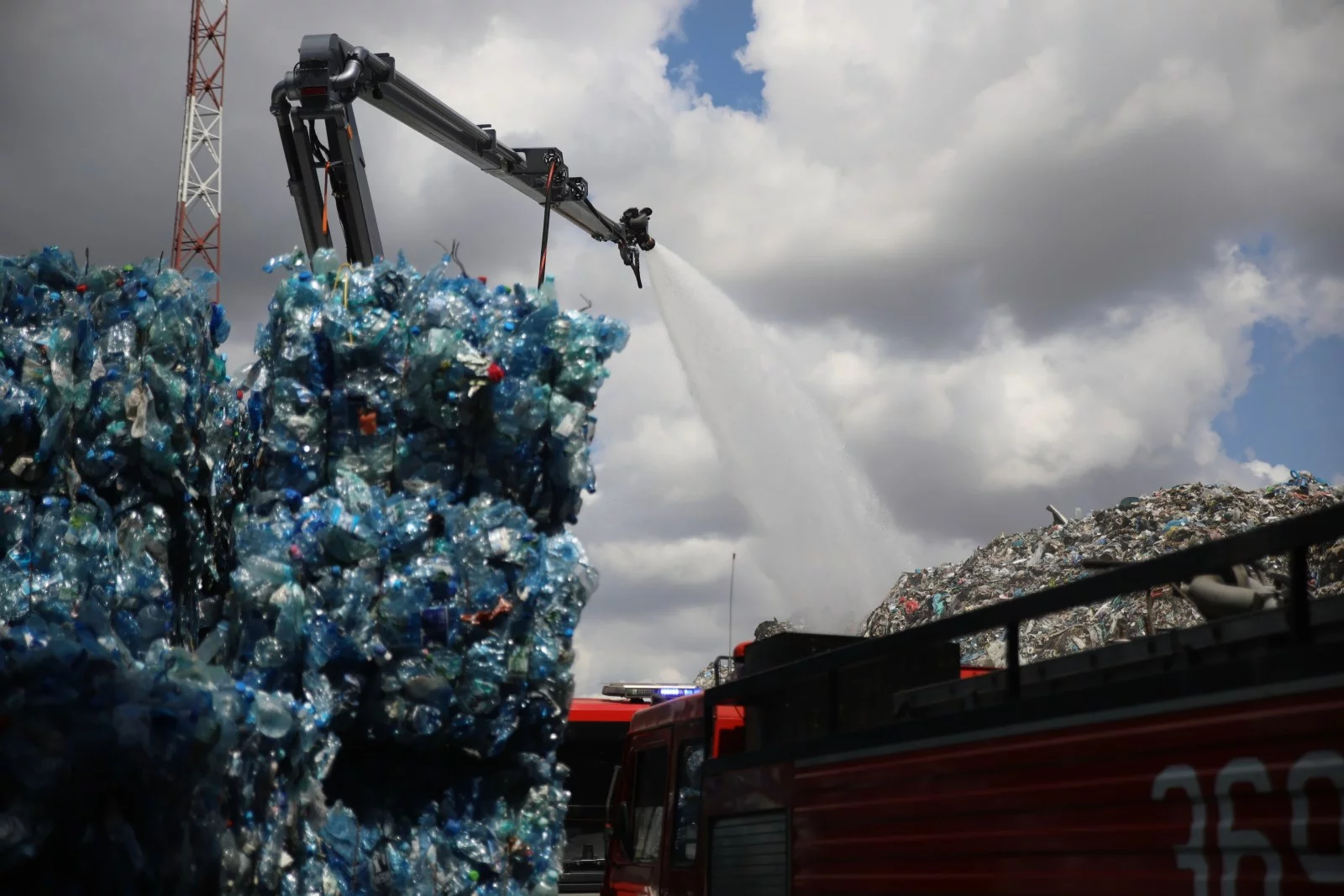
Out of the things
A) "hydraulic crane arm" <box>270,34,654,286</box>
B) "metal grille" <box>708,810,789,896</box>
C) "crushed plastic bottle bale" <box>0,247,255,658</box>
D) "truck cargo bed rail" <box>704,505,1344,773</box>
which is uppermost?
"hydraulic crane arm" <box>270,34,654,286</box>

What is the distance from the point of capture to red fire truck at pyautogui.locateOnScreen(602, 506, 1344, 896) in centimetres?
257

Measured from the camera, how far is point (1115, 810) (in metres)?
3.00

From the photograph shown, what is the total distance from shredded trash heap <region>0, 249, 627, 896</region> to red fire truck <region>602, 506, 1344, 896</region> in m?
1.62

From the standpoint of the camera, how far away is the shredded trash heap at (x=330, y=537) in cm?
575

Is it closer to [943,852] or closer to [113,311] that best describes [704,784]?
[943,852]

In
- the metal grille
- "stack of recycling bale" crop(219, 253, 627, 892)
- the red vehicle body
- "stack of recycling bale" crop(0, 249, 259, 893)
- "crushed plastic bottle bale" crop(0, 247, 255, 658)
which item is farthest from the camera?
the red vehicle body

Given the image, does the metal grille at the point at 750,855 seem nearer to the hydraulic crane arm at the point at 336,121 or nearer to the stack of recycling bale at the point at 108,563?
the stack of recycling bale at the point at 108,563

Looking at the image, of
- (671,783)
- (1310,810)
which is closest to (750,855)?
(671,783)

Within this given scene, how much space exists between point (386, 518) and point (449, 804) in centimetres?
151

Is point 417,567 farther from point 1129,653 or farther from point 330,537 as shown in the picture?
point 1129,653

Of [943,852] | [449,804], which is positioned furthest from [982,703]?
[449,804]

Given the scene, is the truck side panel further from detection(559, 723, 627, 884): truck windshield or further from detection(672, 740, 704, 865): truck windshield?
detection(559, 723, 627, 884): truck windshield

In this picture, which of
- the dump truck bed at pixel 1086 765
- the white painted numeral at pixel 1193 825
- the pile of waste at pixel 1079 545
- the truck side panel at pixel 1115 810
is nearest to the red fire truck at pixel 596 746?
the pile of waste at pixel 1079 545

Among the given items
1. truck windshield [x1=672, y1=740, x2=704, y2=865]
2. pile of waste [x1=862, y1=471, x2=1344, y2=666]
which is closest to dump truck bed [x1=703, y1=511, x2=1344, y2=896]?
truck windshield [x1=672, y1=740, x2=704, y2=865]
